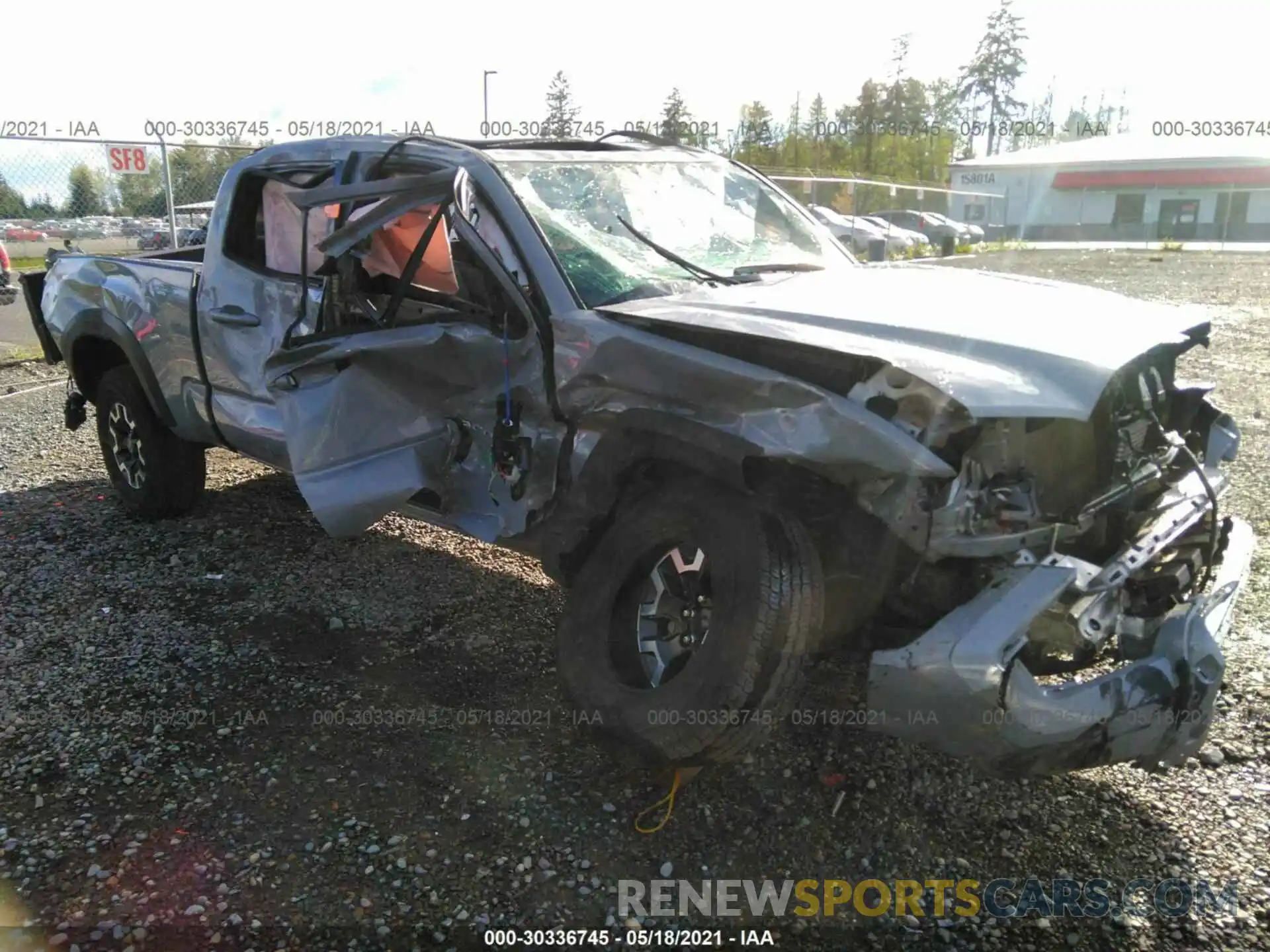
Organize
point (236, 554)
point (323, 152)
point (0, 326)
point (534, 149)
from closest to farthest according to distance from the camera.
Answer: point (534, 149) → point (323, 152) → point (236, 554) → point (0, 326)

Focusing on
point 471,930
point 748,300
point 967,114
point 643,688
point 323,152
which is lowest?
point 471,930

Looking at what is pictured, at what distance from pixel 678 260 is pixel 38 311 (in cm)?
453

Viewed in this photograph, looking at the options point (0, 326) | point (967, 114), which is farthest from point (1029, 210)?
point (0, 326)

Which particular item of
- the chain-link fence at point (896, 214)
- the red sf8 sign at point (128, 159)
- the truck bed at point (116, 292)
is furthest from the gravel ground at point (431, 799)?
the chain-link fence at point (896, 214)

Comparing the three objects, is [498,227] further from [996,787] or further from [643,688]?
[996,787]

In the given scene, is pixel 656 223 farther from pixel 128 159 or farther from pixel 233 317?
pixel 128 159

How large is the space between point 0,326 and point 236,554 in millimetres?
10259

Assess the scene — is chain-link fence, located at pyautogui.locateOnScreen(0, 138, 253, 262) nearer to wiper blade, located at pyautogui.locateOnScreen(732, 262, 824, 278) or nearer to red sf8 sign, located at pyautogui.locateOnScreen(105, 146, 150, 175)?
red sf8 sign, located at pyautogui.locateOnScreen(105, 146, 150, 175)

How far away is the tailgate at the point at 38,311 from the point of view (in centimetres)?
589

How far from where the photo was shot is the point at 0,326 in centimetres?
1275

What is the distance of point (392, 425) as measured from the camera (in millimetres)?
3668

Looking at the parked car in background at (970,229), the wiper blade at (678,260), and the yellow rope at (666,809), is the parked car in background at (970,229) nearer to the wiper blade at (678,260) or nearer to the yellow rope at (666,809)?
the wiper blade at (678,260)

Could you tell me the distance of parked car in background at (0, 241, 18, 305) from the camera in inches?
537

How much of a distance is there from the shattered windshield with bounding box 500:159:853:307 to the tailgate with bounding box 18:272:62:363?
378cm
